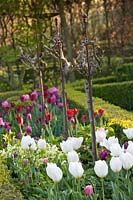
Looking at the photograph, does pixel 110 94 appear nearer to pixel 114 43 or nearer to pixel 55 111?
pixel 55 111

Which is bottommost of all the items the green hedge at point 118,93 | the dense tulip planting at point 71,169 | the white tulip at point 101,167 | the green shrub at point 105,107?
the green hedge at point 118,93

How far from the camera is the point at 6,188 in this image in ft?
13.6

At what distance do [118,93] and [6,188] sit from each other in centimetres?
780

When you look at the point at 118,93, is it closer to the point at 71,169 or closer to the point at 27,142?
the point at 27,142

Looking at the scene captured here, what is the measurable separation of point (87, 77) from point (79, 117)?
137 inches

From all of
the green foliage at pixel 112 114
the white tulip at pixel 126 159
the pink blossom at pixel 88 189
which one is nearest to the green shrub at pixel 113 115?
the green foliage at pixel 112 114

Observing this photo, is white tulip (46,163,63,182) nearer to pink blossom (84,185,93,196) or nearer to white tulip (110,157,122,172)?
pink blossom (84,185,93,196)

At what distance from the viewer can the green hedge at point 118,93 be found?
11688 mm

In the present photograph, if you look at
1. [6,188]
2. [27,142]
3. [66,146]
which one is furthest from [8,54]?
[6,188]

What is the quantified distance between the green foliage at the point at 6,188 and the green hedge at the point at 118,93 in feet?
23.4

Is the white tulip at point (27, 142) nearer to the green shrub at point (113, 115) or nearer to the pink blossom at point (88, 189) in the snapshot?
the pink blossom at point (88, 189)

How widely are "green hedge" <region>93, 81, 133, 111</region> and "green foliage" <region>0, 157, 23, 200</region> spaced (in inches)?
281

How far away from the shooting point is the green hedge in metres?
11.7

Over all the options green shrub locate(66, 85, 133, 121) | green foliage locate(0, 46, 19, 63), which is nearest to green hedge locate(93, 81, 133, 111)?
green shrub locate(66, 85, 133, 121)
